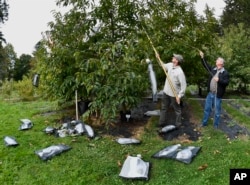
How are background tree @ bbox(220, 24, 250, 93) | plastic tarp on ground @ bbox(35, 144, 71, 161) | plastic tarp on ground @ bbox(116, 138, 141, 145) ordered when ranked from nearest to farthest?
plastic tarp on ground @ bbox(35, 144, 71, 161) < plastic tarp on ground @ bbox(116, 138, 141, 145) < background tree @ bbox(220, 24, 250, 93)

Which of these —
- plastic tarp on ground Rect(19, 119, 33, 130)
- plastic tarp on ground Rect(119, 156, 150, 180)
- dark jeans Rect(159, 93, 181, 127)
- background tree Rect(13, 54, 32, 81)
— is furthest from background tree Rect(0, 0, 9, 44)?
plastic tarp on ground Rect(119, 156, 150, 180)

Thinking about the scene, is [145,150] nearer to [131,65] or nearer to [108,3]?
[131,65]

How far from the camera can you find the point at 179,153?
4.58 metres

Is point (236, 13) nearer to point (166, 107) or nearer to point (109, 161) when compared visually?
point (166, 107)

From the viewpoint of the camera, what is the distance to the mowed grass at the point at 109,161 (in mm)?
4227

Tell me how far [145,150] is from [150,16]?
2.91 metres

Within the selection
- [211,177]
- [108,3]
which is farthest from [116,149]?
[108,3]

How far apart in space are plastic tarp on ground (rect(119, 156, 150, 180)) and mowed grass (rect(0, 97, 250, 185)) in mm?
62

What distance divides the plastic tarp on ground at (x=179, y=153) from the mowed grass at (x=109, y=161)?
6 centimetres

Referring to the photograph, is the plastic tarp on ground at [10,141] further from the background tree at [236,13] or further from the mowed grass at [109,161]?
the background tree at [236,13]

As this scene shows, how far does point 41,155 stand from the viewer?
194 inches

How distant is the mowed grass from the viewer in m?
4.23

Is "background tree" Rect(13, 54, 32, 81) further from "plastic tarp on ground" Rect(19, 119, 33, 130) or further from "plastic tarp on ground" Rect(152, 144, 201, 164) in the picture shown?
"plastic tarp on ground" Rect(152, 144, 201, 164)

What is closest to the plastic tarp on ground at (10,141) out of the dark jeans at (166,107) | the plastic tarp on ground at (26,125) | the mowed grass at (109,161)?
the mowed grass at (109,161)
